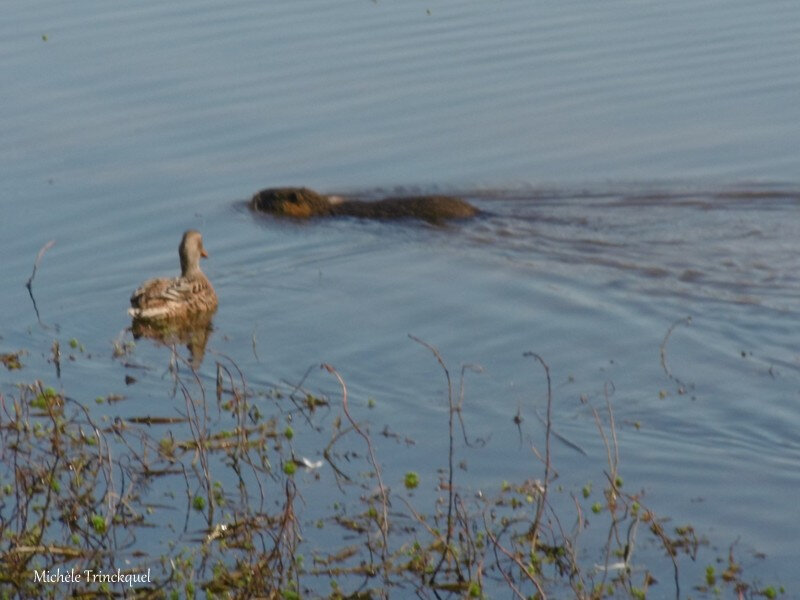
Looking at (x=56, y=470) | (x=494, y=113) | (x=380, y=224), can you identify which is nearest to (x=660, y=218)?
(x=380, y=224)

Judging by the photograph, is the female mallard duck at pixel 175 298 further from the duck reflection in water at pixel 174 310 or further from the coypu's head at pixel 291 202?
the coypu's head at pixel 291 202

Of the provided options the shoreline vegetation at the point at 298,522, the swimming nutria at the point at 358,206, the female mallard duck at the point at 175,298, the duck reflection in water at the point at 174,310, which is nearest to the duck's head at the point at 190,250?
the female mallard duck at the point at 175,298

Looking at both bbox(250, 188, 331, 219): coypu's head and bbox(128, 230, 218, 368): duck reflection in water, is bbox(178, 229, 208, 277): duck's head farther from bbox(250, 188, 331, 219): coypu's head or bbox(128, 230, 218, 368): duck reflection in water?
bbox(250, 188, 331, 219): coypu's head

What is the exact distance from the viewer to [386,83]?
17.8 meters

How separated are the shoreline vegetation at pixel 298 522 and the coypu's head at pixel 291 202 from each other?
4907 millimetres

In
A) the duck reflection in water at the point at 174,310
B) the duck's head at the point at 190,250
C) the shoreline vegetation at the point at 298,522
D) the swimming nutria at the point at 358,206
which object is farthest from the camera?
the swimming nutria at the point at 358,206

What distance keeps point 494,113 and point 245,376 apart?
23.9 feet

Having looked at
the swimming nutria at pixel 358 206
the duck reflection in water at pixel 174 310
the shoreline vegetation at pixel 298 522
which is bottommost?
the shoreline vegetation at pixel 298 522

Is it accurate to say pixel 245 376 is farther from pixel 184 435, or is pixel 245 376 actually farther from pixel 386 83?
pixel 386 83

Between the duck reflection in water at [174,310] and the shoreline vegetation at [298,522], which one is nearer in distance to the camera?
the shoreline vegetation at [298,522]

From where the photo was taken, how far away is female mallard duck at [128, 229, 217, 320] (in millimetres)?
11375

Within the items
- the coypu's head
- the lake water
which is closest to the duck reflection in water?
the lake water

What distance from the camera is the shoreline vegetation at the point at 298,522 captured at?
6.91 metres

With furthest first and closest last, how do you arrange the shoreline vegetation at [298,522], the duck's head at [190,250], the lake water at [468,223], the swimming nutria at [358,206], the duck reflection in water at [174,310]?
the swimming nutria at [358,206] → the duck's head at [190,250] → the duck reflection in water at [174,310] → the lake water at [468,223] → the shoreline vegetation at [298,522]
